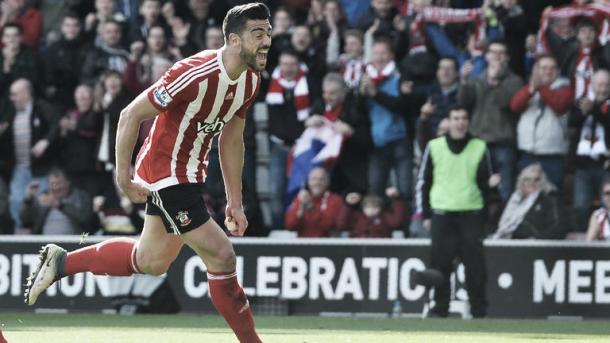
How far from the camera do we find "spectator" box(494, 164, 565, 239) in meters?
14.1

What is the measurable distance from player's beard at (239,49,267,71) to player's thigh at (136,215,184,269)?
1.11 metres

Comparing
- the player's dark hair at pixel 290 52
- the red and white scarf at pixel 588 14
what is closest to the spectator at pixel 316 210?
the player's dark hair at pixel 290 52

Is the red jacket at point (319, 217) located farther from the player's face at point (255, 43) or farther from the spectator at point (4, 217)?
the player's face at point (255, 43)

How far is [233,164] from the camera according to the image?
9000 millimetres

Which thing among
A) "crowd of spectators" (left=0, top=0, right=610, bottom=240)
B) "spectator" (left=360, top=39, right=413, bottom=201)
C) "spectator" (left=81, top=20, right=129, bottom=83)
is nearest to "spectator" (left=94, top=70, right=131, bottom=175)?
"crowd of spectators" (left=0, top=0, right=610, bottom=240)

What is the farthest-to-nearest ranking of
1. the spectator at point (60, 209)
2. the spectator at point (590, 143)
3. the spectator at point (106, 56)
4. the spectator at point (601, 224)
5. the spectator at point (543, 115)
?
the spectator at point (106, 56) < the spectator at point (60, 209) < the spectator at point (543, 115) < the spectator at point (590, 143) < the spectator at point (601, 224)

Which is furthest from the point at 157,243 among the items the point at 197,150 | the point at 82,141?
the point at 82,141

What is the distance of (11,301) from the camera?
14.6 m

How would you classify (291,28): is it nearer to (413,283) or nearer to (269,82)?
(269,82)

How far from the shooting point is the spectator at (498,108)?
48.2 ft

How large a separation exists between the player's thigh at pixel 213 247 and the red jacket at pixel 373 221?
6.22 metres

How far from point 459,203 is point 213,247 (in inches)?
209

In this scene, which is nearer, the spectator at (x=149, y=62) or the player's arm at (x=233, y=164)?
the player's arm at (x=233, y=164)

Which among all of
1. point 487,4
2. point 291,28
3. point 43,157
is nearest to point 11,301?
point 43,157
